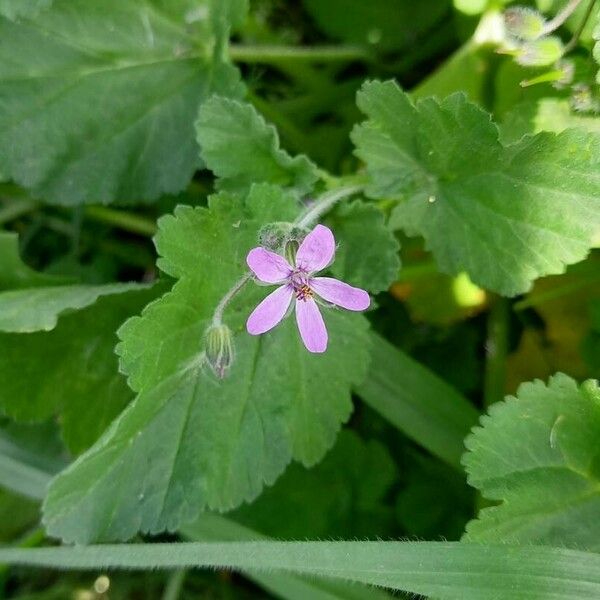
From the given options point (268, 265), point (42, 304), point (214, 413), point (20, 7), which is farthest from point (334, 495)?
point (20, 7)

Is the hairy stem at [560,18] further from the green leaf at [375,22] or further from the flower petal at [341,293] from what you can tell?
the green leaf at [375,22]

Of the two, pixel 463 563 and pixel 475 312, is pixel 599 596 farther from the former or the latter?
pixel 475 312

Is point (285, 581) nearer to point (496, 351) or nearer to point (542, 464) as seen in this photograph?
point (542, 464)

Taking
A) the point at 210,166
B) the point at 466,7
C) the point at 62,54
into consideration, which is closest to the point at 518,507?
the point at 210,166

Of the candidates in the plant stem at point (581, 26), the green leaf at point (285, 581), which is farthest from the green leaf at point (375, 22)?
the green leaf at point (285, 581)

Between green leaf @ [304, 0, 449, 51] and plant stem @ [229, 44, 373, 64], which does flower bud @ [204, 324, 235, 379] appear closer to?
plant stem @ [229, 44, 373, 64]

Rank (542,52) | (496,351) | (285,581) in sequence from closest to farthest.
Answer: (542,52) → (285,581) → (496,351)
